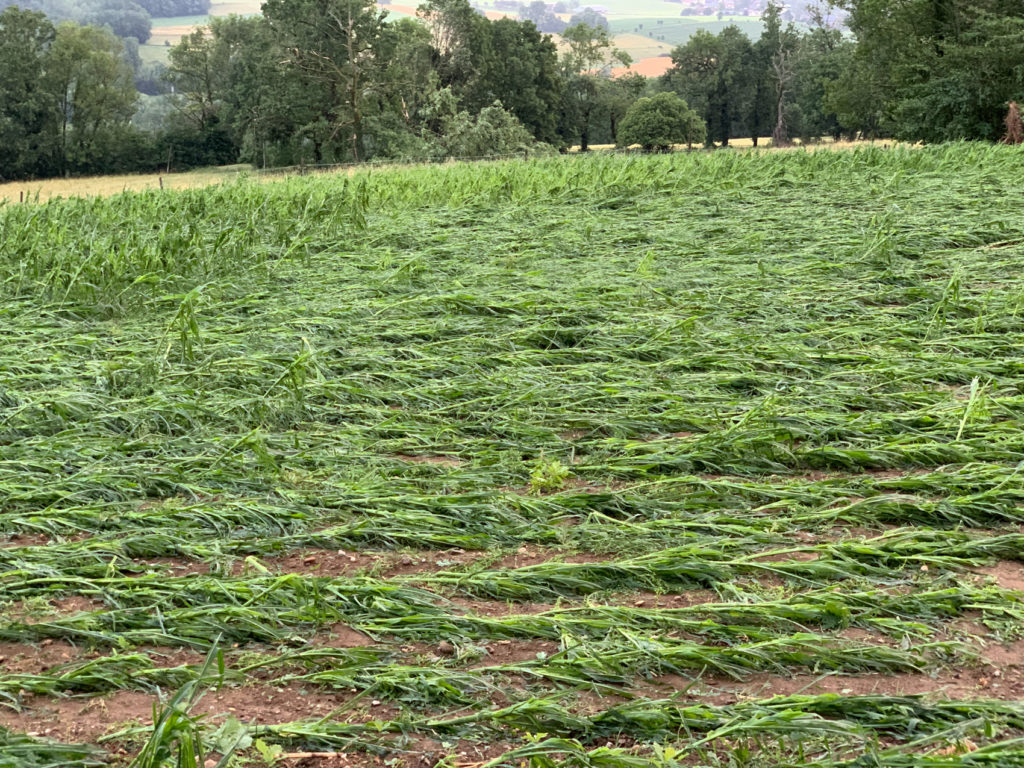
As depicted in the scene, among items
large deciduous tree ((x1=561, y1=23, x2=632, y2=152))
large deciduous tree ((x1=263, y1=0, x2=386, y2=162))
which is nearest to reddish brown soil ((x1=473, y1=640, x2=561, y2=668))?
large deciduous tree ((x1=263, y1=0, x2=386, y2=162))

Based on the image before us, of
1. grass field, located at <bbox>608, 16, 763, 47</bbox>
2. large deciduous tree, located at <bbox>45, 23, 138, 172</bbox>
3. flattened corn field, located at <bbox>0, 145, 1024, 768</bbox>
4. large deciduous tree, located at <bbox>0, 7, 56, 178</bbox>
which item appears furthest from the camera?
grass field, located at <bbox>608, 16, 763, 47</bbox>

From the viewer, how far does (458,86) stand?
4409cm

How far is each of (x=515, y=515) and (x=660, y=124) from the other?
44991 mm

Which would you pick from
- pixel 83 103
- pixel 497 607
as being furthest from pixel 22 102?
pixel 497 607

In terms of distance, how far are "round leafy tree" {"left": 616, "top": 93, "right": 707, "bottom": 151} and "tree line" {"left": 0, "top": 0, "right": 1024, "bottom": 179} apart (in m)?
0.12

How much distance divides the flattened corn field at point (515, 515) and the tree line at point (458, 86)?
2377cm

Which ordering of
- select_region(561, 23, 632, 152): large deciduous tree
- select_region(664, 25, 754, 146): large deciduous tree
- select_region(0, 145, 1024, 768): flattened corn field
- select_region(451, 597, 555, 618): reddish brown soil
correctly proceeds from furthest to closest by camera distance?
select_region(664, 25, 754, 146): large deciduous tree, select_region(561, 23, 632, 152): large deciduous tree, select_region(451, 597, 555, 618): reddish brown soil, select_region(0, 145, 1024, 768): flattened corn field

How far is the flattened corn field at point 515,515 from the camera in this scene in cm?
226

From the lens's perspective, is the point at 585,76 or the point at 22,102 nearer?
the point at 22,102

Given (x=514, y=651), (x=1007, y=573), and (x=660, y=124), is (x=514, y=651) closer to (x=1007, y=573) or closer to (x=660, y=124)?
(x=1007, y=573)

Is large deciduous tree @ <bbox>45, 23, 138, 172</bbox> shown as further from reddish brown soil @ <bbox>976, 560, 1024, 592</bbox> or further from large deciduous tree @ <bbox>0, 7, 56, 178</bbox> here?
reddish brown soil @ <bbox>976, 560, 1024, 592</bbox>

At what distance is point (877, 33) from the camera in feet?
98.4

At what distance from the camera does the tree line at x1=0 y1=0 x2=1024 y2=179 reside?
28.0 m

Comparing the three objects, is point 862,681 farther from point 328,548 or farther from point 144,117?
point 144,117
